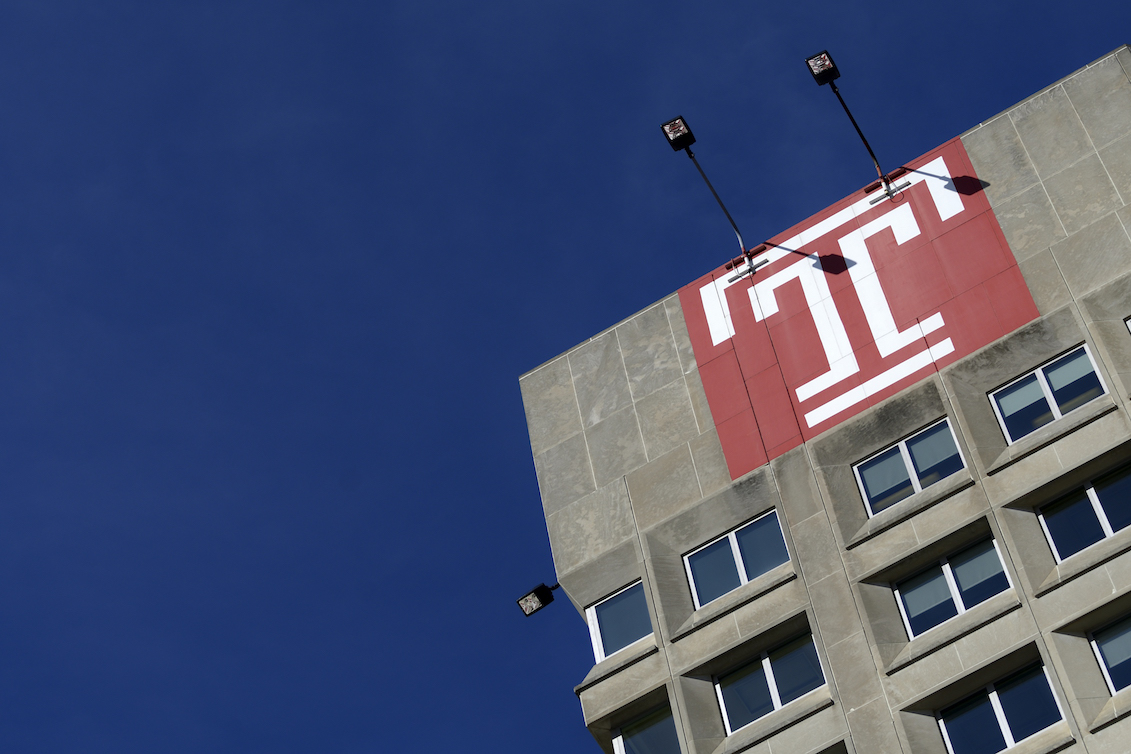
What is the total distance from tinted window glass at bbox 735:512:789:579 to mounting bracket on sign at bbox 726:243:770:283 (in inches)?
322

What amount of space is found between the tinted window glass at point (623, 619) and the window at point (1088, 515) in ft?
33.3

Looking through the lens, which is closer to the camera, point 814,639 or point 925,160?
point 814,639

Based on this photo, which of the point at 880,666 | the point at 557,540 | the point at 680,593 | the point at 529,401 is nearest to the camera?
the point at 880,666

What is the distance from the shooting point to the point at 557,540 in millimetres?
40250

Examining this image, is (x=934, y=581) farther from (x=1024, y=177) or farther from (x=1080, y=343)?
(x=1024, y=177)

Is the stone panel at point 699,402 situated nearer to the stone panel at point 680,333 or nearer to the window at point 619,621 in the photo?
the stone panel at point 680,333

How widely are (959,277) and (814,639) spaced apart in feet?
33.8

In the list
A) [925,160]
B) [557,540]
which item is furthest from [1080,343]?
[557,540]

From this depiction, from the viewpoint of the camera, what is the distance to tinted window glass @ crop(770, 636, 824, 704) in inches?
1345

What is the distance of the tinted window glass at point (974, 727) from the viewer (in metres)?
30.6

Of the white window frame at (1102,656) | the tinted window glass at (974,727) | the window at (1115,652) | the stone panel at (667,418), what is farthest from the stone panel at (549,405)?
the window at (1115,652)

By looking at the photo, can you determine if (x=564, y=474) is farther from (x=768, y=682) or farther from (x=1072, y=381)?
(x=1072, y=381)

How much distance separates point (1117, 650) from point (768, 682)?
8104 millimetres

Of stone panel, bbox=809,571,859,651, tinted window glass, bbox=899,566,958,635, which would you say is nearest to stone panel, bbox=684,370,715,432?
stone panel, bbox=809,571,859,651
